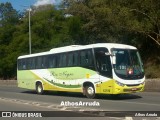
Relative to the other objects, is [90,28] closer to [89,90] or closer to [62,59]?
[62,59]

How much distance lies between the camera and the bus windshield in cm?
2234

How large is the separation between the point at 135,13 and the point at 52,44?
20.3 m

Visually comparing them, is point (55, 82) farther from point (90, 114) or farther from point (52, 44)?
point (52, 44)

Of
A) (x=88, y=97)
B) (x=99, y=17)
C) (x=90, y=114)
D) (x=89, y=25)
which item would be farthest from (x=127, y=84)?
(x=89, y=25)

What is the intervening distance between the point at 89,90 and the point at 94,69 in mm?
1386

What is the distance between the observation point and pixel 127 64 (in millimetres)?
22594

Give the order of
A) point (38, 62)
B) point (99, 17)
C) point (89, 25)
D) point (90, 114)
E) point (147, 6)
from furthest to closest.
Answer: point (89, 25) → point (99, 17) → point (147, 6) → point (38, 62) → point (90, 114)

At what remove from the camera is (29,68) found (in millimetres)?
31875

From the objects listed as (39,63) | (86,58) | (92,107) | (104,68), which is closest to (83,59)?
(86,58)

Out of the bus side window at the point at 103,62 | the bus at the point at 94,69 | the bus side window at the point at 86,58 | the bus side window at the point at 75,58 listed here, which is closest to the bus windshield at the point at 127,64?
the bus at the point at 94,69

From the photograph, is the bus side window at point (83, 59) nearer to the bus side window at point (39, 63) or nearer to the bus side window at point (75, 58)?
the bus side window at point (75, 58)

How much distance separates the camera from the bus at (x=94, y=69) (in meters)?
22.4

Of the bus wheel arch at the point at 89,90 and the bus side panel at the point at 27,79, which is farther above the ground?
the bus side panel at the point at 27,79

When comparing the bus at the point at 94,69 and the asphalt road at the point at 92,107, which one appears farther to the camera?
the bus at the point at 94,69
